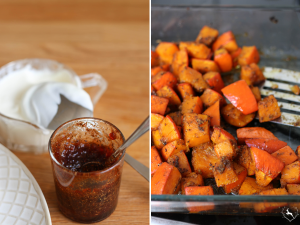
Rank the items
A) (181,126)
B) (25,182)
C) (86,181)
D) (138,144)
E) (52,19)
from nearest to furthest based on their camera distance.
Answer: (86,181)
(25,182)
(181,126)
(138,144)
(52,19)

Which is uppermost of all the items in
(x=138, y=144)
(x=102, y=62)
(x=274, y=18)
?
(x=274, y=18)

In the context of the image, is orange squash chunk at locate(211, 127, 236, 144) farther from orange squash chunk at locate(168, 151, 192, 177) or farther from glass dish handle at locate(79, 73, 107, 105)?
glass dish handle at locate(79, 73, 107, 105)

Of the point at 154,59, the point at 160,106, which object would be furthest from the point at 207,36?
the point at 160,106

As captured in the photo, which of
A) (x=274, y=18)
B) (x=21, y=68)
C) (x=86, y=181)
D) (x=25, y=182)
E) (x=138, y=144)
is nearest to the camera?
(x=86, y=181)

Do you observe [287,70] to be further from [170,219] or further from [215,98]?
[170,219]

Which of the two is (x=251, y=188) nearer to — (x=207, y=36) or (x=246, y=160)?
(x=246, y=160)

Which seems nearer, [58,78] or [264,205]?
[264,205]

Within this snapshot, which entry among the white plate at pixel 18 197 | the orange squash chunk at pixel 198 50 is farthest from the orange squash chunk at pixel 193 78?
the white plate at pixel 18 197

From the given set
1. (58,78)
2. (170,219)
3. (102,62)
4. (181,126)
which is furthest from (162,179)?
(102,62)
